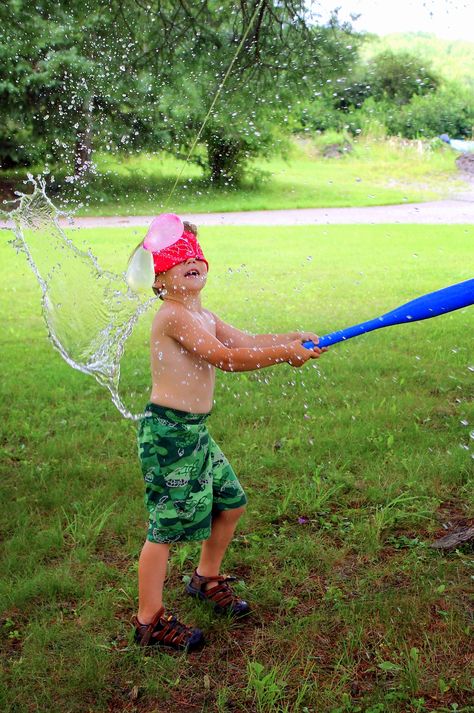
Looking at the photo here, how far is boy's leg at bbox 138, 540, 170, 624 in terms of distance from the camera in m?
2.30

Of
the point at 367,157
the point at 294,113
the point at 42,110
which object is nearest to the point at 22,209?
the point at 294,113

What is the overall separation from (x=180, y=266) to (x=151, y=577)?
893 millimetres

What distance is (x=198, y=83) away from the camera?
582 centimetres

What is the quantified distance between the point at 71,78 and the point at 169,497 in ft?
28.3

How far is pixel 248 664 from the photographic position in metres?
2.19

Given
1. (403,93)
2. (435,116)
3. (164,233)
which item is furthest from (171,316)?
(435,116)

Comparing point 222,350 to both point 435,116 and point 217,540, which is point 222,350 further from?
point 435,116

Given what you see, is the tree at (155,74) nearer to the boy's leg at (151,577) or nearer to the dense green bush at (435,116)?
the dense green bush at (435,116)

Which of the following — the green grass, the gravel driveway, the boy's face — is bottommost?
the gravel driveway

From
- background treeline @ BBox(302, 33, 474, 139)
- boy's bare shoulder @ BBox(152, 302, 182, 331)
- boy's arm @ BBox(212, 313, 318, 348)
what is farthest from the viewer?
background treeline @ BBox(302, 33, 474, 139)

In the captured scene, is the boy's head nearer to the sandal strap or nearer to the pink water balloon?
the pink water balloon

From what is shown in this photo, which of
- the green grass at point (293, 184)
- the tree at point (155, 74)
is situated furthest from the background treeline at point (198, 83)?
the green grass at point (293, 184)

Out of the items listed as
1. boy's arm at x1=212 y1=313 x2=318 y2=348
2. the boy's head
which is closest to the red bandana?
the boy's head

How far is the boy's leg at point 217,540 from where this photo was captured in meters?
2.46
